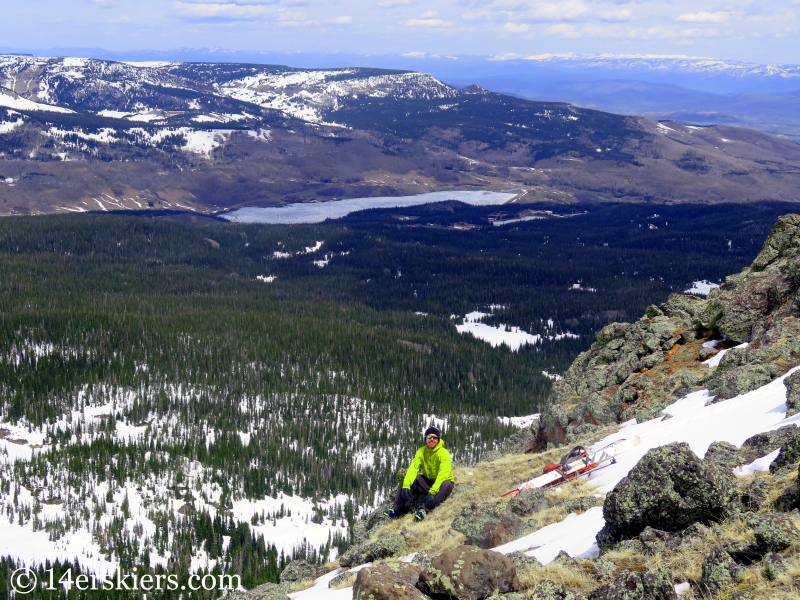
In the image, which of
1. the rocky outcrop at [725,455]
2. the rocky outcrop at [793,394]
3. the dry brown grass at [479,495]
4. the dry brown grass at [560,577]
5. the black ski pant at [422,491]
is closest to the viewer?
the dry brown grass at [560,577]

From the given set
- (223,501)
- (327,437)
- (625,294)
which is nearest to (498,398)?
(327,437)

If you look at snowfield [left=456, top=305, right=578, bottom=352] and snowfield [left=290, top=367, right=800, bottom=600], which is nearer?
snowfield [left=290, top=367, right=800, bottom=600]

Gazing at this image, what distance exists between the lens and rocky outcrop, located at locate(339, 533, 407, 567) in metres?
26.6

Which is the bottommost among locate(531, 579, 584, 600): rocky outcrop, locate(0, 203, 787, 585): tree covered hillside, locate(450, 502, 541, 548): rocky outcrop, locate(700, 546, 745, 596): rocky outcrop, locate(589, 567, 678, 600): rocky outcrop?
locate(0, 203, 787, 585): tree covered hillside

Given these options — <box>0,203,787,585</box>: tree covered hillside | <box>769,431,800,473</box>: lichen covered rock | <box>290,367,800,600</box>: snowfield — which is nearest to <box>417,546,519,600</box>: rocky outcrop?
<box>290,367,800,600</box>: snowfield

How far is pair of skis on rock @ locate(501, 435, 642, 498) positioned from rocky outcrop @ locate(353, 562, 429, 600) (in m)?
10.7

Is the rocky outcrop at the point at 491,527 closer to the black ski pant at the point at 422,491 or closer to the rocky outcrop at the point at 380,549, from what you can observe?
the rocky outcrop at the point at 380,549

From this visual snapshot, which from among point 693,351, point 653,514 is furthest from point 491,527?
point 693,351

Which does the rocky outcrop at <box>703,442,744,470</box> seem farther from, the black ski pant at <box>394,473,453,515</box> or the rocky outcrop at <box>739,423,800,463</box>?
the black ski pant at <box>394,473,453,515</box>

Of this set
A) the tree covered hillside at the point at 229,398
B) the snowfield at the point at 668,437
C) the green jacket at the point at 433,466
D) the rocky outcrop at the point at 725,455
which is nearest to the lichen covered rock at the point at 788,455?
the snowfield at the point at 668,437

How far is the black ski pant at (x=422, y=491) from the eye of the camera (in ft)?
100

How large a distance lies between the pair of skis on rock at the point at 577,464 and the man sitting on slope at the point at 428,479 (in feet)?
7.63

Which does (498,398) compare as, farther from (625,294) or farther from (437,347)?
(625,294)

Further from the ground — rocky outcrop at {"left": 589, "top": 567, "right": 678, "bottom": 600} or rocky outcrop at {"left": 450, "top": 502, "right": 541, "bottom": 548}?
rocky outcrop at {"left": 589, "top": 567, "right": 678, "bottom": 600}
